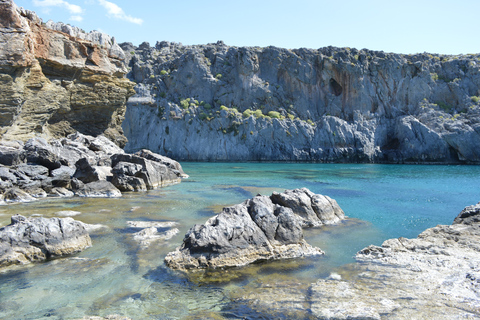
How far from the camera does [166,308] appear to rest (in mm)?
6953

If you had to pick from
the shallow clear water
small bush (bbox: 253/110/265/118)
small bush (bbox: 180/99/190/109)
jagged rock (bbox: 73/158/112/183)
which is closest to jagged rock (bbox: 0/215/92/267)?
the shallow clear water

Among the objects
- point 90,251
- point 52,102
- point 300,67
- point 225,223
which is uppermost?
point 300,67

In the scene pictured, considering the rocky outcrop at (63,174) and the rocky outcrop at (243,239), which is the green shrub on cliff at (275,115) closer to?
the rocky outcrop at (63,174)

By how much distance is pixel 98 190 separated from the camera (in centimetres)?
2202

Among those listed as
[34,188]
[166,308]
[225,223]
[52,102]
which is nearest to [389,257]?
[225,223]

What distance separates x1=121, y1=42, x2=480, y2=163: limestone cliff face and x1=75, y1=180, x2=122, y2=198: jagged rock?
2137 inches

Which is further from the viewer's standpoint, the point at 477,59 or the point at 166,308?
the point at 477,59

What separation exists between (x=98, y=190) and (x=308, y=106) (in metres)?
69.4

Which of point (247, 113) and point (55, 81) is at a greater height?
point (247, 113)

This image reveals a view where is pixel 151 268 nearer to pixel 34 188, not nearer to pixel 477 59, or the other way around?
pixel 34 188

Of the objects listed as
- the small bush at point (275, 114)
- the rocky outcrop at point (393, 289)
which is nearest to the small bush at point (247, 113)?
the small bush at point (275, 114)

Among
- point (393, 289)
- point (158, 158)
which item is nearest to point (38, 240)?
point (393, 289)

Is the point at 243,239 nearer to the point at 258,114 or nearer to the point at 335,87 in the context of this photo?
the point at 258,114

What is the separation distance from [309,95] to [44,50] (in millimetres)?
64861
